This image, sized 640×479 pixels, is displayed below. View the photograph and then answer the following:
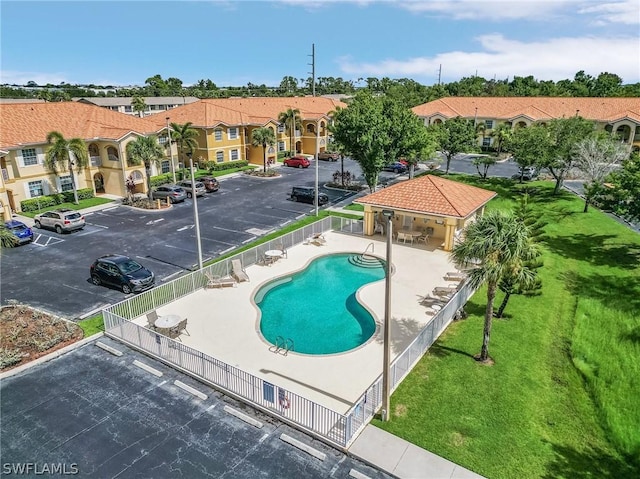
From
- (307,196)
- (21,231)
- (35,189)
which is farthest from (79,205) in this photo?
(307,196)

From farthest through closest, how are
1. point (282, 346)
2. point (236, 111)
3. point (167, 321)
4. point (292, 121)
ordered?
point (292, 121) → point (236, 111) → point (167, 321) → point (282, 346)

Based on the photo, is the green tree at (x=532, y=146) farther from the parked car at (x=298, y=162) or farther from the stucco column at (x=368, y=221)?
the parked car at (x=298, y=162)

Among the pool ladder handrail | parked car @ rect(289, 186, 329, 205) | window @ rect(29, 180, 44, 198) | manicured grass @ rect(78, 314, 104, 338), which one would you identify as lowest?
the pool ladder handrail

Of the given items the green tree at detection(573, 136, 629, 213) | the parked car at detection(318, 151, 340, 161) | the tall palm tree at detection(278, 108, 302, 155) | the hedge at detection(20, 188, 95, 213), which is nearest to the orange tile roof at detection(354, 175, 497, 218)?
the green tree at detection(573, 136, 629, 213)

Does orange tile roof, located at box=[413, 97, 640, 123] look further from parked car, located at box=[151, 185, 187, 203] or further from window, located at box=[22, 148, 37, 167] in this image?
window, located at box=[22, 148, 37, 167]

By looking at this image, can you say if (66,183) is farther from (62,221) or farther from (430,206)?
(430,206)

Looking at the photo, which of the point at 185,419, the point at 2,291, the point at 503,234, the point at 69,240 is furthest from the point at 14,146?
the point at 503,234
